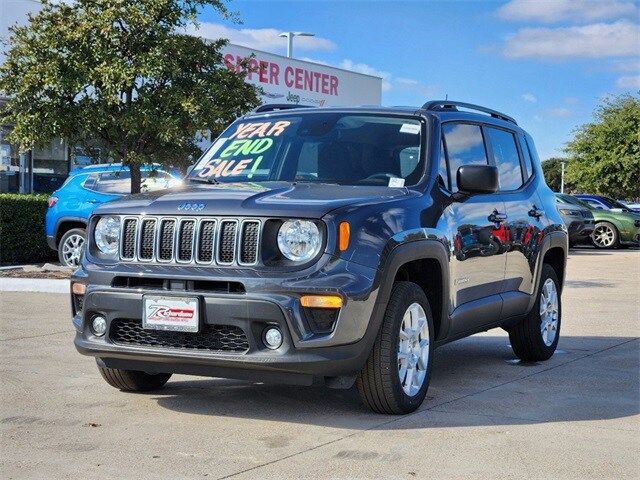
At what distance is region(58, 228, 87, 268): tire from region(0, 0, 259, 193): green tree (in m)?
2.06

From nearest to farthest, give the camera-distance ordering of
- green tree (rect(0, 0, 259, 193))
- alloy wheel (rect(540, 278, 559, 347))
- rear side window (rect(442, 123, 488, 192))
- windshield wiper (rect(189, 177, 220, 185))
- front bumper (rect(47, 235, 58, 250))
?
windshield wiper (rect(189, 177, 220, 185)) → rear side window (rect(442, 123, 488, 192)) → alloy wheel (rect(540, 278, 559, 347)) → green tree (rect(0, 0, 259, 193)) → front bumper (rect(47, 235, 58, 250))

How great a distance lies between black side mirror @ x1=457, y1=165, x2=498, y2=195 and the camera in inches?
249

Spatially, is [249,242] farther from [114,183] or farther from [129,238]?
[114,183]

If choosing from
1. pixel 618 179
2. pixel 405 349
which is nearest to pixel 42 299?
pixel 405 349

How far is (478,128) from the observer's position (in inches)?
288

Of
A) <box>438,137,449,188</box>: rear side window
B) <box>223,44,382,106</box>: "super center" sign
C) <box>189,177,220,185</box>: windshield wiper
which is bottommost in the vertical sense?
<box>189,177,220,185</box>: windshield wiper

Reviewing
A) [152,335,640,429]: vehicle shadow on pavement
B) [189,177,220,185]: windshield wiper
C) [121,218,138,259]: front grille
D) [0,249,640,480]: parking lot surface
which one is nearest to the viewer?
[0,249,640,480]: parking lot surface

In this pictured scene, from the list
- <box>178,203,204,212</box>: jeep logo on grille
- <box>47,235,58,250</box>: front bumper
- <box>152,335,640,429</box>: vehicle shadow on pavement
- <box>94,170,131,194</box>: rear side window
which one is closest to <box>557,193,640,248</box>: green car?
<box>94,170,131,194</box>: rear side window

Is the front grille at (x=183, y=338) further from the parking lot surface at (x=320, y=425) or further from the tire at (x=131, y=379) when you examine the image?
the tire at (x=131, y=379)

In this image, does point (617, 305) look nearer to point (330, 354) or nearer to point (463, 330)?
point (463, 330)

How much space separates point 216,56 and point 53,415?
9.47 metres

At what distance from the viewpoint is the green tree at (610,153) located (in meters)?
41.8

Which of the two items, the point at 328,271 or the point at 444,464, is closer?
the point at 444,464

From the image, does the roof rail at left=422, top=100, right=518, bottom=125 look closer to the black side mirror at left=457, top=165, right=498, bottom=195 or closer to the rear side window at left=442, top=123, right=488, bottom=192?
the rear side window at left=442, top=123, right=488, bottom=192
